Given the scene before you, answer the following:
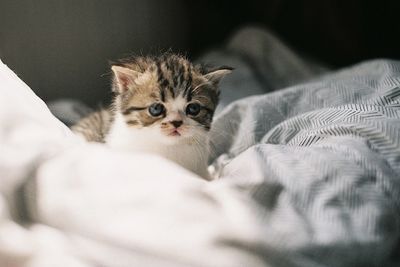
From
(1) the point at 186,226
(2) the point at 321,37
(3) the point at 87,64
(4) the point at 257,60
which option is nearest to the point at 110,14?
(3) the point at 87,64

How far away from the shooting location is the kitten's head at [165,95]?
0.94m

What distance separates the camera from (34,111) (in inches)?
30.4

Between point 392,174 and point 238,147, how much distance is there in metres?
0.46

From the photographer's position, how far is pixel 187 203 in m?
0.64

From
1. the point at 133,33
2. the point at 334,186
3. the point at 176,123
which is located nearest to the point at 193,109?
the point at 176,123

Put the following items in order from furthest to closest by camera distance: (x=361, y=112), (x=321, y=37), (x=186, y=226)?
(x=321, y=37) < (x=361, y=112) < (x=186, y=226)

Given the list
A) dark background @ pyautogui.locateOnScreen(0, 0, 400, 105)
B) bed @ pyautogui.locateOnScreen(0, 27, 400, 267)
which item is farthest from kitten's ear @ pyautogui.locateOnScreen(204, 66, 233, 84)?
bed @ pyautogui.locateOnScreen(0, 27, 400, 267)

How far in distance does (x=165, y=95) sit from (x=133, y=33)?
10.6 inches

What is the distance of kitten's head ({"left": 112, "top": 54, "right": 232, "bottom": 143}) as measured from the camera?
94 cm

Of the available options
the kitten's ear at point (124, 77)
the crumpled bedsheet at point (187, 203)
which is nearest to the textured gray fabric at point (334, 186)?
the crumpled bedsheet at point (187, 203)

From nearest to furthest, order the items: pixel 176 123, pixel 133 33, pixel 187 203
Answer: pixel 187 203
pixel 176 123
pixel 133 33

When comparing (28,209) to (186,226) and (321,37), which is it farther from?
(321,37)

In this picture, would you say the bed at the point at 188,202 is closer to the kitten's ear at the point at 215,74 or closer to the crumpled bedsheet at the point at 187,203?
the crumpled bedsheet at the point at 187,203

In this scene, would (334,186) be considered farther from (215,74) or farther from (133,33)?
(133,33)
